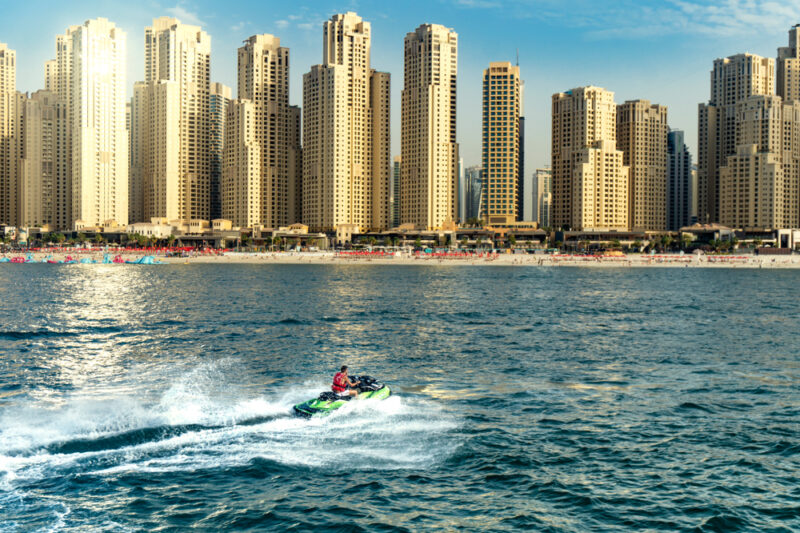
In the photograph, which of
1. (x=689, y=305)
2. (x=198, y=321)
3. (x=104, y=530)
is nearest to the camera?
(x=104, y=530)

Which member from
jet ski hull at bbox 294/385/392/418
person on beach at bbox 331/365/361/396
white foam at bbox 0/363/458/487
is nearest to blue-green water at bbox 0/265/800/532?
white foam at bbox 0/363/458/487

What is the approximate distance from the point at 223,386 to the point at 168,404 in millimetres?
4841

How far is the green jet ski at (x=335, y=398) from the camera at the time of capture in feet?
108

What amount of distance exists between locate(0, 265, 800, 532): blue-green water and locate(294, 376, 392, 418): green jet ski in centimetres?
59

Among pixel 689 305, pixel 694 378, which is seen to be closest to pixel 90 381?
pixel 694 378

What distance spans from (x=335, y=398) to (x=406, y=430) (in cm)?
449

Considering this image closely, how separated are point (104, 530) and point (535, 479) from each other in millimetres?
15108

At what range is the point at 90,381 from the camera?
137ft

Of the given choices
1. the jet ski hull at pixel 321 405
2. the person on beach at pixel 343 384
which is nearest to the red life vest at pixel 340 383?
the person on beach at pixel 343 384

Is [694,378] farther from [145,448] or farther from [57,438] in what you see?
[57,438]

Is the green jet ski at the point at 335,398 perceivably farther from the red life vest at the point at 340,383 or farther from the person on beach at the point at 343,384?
the red life vest at the point at 340,383

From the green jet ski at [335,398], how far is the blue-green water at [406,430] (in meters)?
0.59

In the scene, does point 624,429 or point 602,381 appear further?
point 602,381

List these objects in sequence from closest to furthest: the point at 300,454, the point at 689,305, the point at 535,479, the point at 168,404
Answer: the point at 535,479, the point at 300,454, the point at 168,404, the point at 689,305
